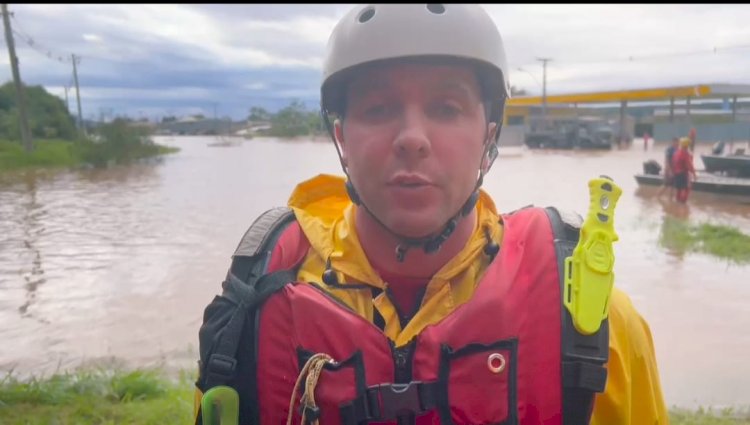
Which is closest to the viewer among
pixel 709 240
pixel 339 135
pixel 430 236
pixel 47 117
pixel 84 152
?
pixel 430 236

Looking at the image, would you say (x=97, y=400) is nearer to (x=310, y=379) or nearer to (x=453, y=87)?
(x=310, y=379)

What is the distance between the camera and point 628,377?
1.54m

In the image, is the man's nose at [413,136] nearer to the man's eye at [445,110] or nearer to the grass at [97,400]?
the man's eye at [445,110]

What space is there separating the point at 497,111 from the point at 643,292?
6.97m

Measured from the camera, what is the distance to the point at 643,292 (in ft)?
26.6

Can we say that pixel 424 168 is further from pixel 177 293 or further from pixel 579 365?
pixel 177 293

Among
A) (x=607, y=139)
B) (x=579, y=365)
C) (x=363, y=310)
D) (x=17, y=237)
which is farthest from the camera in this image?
(x=607, y=139)

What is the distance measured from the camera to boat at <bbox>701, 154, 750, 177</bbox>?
19188 mm

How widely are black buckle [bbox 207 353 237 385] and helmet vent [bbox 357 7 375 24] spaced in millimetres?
982

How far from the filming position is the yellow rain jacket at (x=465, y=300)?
1550 millimetres

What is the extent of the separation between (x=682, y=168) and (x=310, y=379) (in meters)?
16.0

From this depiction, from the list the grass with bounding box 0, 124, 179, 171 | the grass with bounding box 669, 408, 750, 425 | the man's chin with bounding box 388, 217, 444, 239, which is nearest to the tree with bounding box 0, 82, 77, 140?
the grass with bounding box 0, 124, 179, 171

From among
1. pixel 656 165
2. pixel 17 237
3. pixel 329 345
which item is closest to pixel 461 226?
pixel 329 345

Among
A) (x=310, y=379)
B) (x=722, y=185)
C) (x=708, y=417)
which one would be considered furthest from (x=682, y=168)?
(x=310, y=379)
